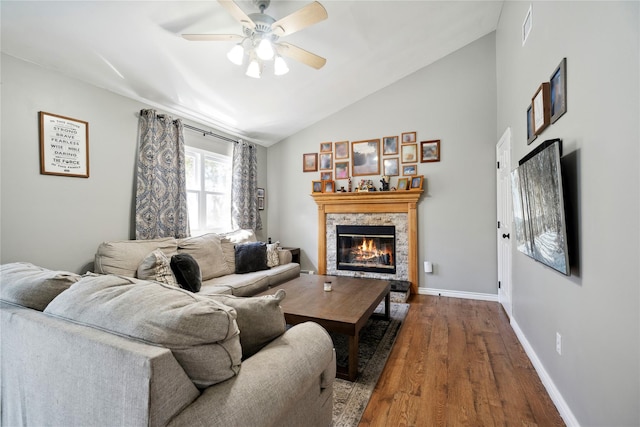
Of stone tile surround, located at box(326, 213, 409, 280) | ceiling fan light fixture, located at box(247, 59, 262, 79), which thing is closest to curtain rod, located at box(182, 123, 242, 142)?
ceiling fan light fixture, located at box(247, 59, 262, 79)

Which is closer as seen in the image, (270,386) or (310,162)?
(270,386)

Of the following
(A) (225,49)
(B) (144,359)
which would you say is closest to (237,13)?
(A) (225,49)

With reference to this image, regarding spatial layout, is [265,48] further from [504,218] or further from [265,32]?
[504,218]

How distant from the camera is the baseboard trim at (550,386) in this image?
1622 millimetres

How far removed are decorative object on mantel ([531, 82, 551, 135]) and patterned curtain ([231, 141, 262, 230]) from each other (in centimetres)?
373

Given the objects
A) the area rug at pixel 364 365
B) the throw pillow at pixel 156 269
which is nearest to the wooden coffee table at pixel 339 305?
the area rug at pixel 364 365

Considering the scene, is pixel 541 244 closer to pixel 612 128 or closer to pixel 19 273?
pixel 612 128

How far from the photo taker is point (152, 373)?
737mm

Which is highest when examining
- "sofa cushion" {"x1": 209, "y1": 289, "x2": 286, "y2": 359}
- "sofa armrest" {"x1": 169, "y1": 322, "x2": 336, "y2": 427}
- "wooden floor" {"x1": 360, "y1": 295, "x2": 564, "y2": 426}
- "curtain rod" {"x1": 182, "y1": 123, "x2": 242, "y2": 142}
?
"curtain rod" {"x1": 182, "y1": 123, "x2": 242, "y2": 142}

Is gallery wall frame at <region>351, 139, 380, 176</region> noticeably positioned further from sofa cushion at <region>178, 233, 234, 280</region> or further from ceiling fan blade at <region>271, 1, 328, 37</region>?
ceiling fan blade at <region>271, 1, 328, 37</region>

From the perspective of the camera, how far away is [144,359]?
2.43 ft

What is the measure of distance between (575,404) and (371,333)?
1.55 meters

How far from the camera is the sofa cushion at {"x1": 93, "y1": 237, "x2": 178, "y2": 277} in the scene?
104 inches

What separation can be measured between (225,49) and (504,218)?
3561 mm
